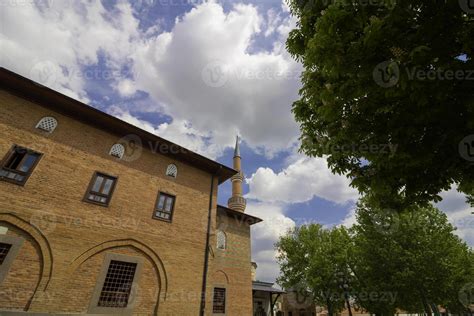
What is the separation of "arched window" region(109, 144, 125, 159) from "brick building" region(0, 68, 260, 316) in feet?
0.16

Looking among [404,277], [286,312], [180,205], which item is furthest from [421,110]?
[286,312]

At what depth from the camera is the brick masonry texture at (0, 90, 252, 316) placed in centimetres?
770

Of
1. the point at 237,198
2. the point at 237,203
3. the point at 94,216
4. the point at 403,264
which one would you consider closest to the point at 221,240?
the point at 94,216

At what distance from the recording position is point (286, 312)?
30.6 meters

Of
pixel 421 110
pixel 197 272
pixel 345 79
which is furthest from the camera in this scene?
pixel 197 272

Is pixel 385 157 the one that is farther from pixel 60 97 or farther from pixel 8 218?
pixel 60 97

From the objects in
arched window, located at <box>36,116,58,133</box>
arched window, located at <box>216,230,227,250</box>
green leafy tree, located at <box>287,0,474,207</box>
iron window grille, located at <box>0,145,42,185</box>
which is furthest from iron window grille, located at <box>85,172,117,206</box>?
green leafy tree, located at <box>287,0,474,207</box>

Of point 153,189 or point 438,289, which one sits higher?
point 153,189

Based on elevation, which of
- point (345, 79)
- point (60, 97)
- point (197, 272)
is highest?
point (60, 97)

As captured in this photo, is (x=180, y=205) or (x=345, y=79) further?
(x=180, y=205)

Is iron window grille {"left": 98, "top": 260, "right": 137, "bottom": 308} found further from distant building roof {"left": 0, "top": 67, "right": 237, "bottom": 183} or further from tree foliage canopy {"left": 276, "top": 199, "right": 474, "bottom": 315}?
tree foliage canopy {"left": 276, "top": 199, "right": 474, "bottom": 315}

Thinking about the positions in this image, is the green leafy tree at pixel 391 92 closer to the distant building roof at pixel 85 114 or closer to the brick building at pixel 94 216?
the brick building at pixel 94 216

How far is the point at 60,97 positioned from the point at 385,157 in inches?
434

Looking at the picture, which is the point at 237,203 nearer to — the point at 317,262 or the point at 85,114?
the point at 317,262
